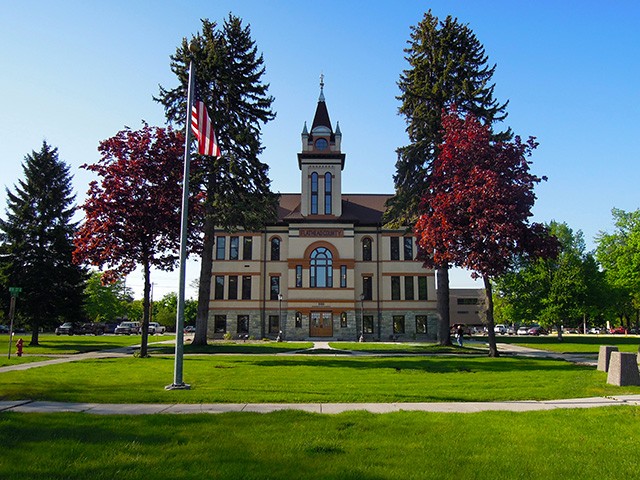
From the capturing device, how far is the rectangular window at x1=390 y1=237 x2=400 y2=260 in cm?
5112

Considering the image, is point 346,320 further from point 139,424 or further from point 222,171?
point 139,424

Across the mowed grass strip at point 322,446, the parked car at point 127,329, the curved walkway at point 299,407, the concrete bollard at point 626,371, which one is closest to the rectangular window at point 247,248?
the parked car at point 127,329

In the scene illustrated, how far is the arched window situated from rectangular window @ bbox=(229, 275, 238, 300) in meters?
7.89

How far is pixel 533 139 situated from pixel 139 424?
74.3 feet

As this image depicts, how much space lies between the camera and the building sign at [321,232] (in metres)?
49.4

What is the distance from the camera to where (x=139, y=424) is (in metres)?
8.10

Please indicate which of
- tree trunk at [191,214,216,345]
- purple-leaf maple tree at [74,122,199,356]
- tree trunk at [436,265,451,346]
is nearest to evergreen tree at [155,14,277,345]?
tree trunk at [191,214,216,345]

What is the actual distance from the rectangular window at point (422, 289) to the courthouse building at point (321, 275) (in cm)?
10

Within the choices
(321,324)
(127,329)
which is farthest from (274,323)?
(127,329)

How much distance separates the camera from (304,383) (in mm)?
13977

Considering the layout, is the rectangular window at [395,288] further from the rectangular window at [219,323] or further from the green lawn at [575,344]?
the rectangular window at [219,323]

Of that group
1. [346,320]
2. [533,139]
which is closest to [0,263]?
[346,320]

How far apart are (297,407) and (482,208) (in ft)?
52.2

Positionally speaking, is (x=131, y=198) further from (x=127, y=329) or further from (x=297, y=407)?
(x=127, y=329)
